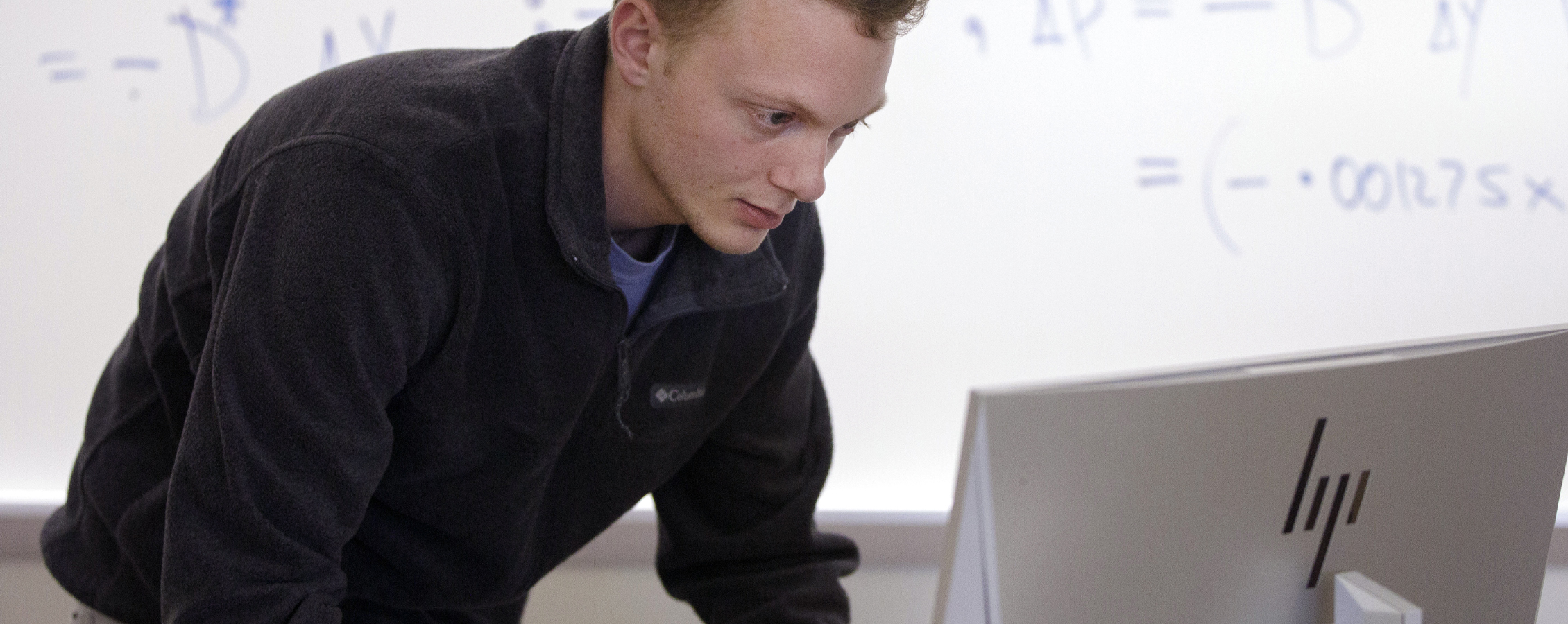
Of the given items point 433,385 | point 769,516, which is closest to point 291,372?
Result: point 433,385

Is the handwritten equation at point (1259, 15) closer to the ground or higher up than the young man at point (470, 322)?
higher up

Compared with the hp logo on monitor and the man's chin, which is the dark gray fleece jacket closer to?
the man's chin

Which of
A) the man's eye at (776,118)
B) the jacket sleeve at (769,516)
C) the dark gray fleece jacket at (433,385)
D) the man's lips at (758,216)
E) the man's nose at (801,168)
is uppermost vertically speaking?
the man's eye at (776,118)

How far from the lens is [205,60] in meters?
1.40

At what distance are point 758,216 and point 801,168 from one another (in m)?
0.06

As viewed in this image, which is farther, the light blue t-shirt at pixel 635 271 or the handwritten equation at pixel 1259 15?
the handwritten equation at pixel 1259 15

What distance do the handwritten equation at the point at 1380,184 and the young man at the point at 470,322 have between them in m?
0.59

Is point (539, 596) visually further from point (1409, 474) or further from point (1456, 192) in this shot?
point (1456, 192)

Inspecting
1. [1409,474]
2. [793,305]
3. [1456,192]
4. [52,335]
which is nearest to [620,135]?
[793,305]

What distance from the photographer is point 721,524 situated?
3.96 ft

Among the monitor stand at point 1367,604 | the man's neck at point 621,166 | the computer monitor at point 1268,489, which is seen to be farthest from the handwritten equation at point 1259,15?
the monitor stand at point 1367,604

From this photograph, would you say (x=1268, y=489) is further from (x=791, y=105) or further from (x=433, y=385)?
(x=433, y=385)

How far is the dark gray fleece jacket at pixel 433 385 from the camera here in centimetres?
79

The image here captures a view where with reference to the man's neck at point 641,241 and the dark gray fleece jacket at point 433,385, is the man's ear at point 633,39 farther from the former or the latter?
the man's neck at point 641,241
